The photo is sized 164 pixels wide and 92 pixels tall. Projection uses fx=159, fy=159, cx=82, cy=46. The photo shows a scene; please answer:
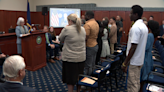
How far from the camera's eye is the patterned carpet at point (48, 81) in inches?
146

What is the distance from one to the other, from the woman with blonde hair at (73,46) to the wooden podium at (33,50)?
7.85 ft

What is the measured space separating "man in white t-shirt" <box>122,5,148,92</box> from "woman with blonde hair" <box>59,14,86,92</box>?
76 cm

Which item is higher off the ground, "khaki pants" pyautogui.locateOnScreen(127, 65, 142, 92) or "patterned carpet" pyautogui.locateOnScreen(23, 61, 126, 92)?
"khaki pants" pyautogui.locateOnScreen(127, 65, 142, 92)

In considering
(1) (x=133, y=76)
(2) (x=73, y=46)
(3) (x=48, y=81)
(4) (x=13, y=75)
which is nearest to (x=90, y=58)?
(2) (x=73, y=46)

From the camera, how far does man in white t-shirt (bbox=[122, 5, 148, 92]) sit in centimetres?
222

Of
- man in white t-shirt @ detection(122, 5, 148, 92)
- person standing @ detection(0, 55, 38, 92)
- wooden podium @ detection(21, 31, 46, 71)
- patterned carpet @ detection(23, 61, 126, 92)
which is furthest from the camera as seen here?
wooden podium @ detection(21, 31, 46, 71)

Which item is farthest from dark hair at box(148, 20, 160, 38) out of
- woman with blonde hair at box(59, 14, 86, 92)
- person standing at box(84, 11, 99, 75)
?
woman with blonde hair at box(59, 14, 86, 92)

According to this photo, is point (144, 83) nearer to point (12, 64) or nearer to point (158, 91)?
point (158, 91)

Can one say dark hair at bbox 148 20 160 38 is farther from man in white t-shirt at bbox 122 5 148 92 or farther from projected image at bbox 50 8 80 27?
projected image at bbox 50 8 80 27

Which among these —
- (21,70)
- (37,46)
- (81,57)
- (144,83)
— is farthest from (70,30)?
(37,46)

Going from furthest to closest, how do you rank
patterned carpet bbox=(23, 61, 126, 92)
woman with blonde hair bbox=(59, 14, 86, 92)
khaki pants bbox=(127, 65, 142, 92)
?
patterned carpet bbox=(23, 61, 126, 92) → woman with blonde hair bbox=(59, 14, 86, 92) → khaki pants bbox=(127, 65, 142, 92)

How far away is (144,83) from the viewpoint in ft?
8.96

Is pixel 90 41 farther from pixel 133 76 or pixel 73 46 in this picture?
pixel 133 76

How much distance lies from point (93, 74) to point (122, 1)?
7.84 meters
